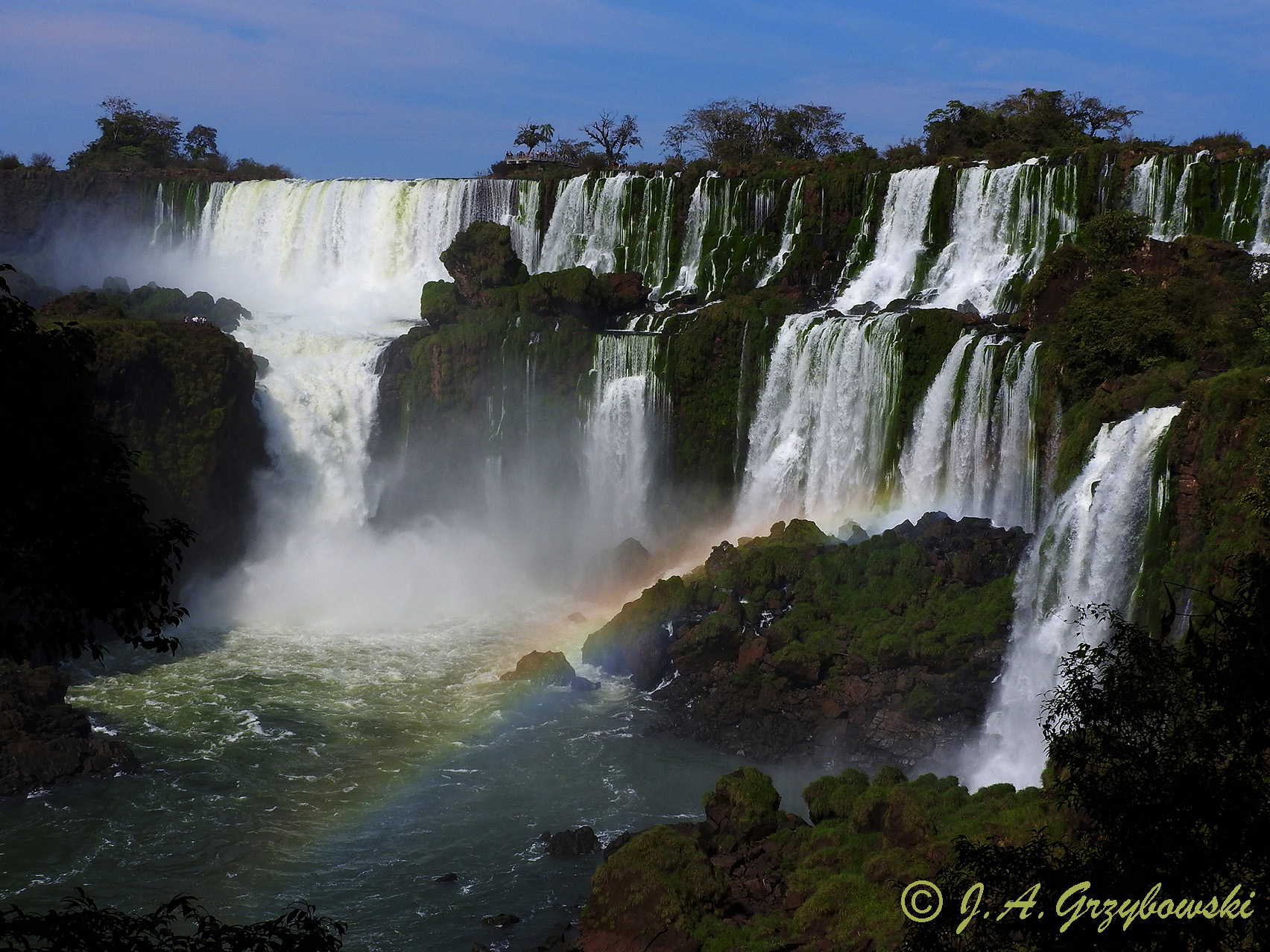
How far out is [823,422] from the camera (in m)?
31.7

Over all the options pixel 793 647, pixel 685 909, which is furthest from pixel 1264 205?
pixel 685 909

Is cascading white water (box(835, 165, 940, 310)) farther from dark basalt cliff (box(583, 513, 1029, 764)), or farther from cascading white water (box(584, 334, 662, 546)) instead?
dark basalt cliff (box(583, 513, 1029, 764))

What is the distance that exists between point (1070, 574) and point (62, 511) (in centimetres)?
1803

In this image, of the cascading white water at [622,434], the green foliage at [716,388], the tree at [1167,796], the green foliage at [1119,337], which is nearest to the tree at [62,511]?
the tree at [1167,796]

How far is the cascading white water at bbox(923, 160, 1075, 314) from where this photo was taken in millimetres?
34812

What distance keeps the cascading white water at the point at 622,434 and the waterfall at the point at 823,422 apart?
310 cm

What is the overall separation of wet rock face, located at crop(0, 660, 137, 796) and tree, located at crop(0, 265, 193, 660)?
13879 mm

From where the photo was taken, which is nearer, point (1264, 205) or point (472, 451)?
point (1264, 205)

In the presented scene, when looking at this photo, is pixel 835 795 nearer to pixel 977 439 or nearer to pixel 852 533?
pixel 852 533

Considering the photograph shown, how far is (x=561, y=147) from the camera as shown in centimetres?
6275

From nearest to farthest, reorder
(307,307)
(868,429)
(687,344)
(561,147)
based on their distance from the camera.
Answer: (868,429) < (687,344) < (307,307) < (561,147)

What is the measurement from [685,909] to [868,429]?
56.1 ft

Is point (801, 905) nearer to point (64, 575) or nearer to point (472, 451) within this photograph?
point (64, 575)

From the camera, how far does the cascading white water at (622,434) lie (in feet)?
114
